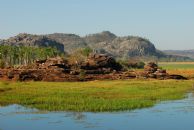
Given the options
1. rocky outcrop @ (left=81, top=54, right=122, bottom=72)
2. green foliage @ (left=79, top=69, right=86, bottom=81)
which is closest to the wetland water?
green foliage @ (left=79, top=69, right=86, bottom=81)

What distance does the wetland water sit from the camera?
40.0 m

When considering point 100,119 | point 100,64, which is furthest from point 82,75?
point 100,119

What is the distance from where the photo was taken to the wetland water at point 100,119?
40031 mm

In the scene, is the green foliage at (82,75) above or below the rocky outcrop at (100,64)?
below

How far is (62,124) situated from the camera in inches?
1641

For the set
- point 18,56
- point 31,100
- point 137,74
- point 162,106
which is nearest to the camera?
point 162,106

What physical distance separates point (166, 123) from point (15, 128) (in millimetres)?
15087

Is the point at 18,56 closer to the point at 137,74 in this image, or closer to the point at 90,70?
the point at 90,70

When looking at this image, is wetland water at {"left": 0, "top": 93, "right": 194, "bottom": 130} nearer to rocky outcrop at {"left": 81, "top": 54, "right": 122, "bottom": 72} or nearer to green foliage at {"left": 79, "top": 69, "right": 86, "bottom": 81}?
green foliage at {"left": 79, "top": 69, "right": 86, "bottom": 81}

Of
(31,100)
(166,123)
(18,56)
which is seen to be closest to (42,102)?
(31,100)

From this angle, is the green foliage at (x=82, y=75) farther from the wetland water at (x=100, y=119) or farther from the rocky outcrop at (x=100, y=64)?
the wetland water at (x=100, y=119)

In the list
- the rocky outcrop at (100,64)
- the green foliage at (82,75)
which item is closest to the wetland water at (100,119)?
the green foliage at (82,75)

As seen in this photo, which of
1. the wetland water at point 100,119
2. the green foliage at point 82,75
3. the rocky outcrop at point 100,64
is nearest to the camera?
the wetland water at point 100,119

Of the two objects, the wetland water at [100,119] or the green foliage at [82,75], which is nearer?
the wetland water at [100,119]
